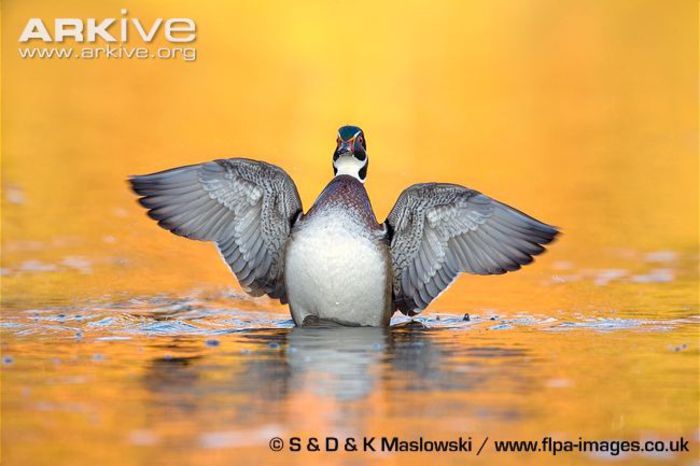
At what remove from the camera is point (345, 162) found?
11.2 m

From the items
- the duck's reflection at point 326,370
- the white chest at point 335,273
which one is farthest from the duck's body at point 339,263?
the duck's reflection at point 326,370

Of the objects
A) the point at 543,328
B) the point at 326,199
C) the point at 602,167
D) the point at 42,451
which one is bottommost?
the point at 42,451

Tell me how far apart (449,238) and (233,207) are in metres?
1.73

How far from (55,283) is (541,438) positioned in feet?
21.9

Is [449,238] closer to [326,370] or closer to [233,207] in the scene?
[233,207]

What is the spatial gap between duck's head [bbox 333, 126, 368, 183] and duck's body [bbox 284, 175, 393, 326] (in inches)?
15.8

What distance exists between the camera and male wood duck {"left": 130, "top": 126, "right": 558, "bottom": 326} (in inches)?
423

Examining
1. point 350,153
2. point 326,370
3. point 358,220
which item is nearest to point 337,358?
point 326,370

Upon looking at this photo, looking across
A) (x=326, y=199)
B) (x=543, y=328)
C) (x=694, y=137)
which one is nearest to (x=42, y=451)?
(x=326, y=199)

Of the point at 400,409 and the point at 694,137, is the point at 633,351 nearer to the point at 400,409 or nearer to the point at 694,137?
the point at 400,409

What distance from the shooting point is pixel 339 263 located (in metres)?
10.4

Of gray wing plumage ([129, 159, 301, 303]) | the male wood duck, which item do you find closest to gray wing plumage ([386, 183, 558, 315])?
the male wood duck

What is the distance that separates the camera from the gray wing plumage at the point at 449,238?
36.1 ft

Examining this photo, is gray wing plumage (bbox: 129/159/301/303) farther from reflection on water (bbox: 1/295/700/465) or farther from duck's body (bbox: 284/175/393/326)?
reflection on water (bbox: 1/295/700/465)
